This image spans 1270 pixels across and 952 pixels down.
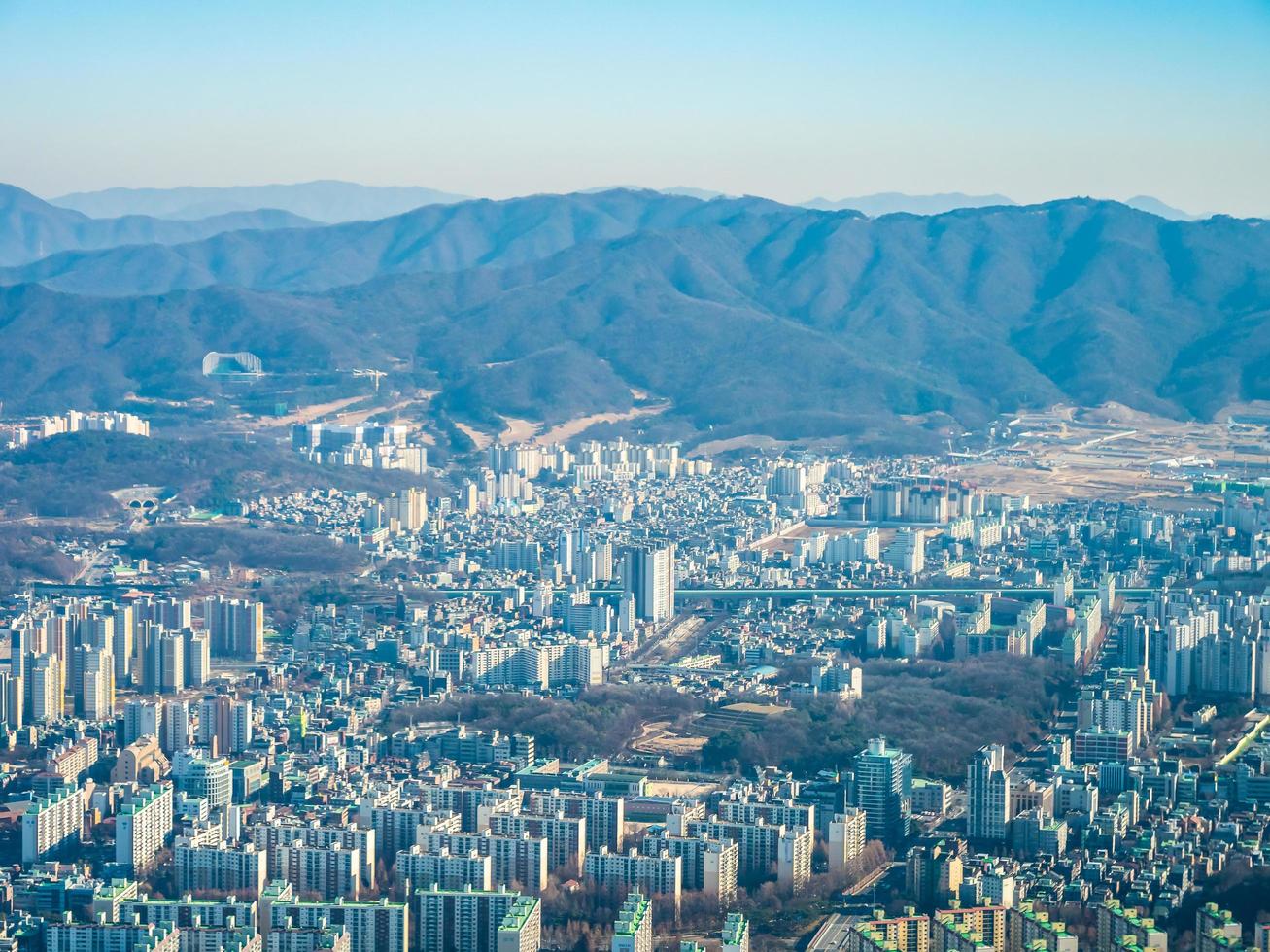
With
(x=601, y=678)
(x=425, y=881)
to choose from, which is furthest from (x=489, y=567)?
(x=425, y=881)

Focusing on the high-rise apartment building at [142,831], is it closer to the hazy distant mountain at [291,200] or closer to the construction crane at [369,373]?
the construction crane at [369,373]

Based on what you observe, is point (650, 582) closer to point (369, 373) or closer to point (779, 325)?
point (369, 373)

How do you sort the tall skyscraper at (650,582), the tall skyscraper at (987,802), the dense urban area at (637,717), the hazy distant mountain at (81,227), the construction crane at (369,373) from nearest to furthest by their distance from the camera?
the dense urban area at (637,717), the tall skyscraper at (987,802), the tall skyscraper at (650,582), the construction crane at (369,373), the hazy distant mountain at (81,227)

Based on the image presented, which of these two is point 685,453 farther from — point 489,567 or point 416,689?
point 416,689

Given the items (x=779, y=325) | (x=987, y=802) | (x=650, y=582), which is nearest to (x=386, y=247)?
(x=779, y=325)

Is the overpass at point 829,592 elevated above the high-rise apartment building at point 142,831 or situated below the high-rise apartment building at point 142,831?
above

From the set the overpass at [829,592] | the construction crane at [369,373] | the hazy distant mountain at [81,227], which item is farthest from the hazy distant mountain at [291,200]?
the overpass at [829,592]

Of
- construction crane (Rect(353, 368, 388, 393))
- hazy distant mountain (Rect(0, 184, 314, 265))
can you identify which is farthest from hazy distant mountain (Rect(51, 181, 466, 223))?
construction crane (Rect(353, 368, 388, 393))

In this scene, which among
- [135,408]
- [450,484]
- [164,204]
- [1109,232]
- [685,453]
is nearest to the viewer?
[450,484]
